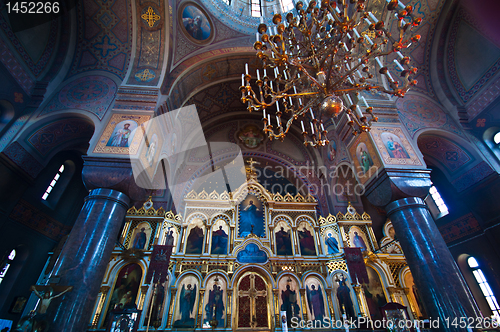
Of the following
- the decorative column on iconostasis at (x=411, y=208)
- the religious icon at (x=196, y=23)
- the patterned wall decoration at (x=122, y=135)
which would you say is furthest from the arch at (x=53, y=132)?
the decorative column on iconostasis at (x=411, y=208)

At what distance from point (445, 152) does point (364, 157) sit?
3792 mm

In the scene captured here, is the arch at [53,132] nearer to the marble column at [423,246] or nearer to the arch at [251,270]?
the arch at [251,270]

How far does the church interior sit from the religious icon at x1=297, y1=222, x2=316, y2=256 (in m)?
0.09

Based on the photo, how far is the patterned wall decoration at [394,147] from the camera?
696cm

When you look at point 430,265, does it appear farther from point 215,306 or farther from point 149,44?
point 149,44

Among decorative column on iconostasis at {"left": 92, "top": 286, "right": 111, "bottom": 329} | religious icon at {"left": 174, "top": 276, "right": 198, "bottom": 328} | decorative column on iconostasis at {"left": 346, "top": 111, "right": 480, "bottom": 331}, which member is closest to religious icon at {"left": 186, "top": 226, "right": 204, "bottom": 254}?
religious icon at {"left": 174, "top": 276, "right": 198, "bottom": 328}

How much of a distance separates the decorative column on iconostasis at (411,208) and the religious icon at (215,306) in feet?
19.1

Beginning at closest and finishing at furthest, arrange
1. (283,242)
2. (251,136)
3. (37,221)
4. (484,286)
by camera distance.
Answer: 1. (484,286)
2. (37,221)
3. (283,242)
4. (251,136)

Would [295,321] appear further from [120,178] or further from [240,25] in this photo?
[240,25]

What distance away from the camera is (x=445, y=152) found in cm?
883

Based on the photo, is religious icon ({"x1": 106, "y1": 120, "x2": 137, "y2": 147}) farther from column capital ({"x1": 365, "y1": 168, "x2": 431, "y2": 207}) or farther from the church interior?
column capital ({"x1": 365, "y1": 168, "x2": 431, "y2": 207})

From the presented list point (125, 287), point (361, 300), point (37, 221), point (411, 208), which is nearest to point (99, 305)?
point (125, 287)

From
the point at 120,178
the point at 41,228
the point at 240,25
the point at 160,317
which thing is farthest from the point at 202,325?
the point at 240,25

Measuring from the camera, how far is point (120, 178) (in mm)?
6180
